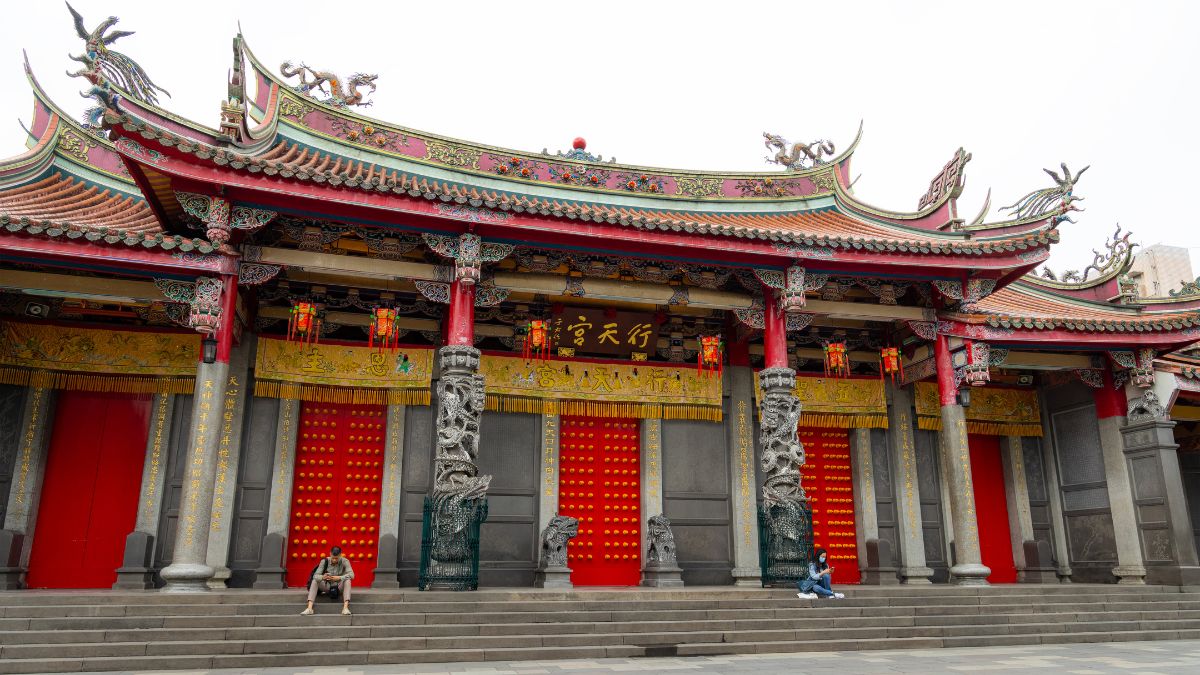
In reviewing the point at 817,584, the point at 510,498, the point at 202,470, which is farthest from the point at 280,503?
the point at 817,584

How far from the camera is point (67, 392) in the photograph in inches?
459

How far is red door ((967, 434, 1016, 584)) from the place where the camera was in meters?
14.8

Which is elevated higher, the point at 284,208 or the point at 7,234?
the point at 284,208

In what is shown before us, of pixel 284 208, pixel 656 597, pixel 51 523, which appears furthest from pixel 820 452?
pixel 51 523

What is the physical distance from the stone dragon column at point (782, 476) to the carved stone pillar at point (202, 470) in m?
7.44

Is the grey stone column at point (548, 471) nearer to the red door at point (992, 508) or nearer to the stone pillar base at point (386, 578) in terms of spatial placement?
the stone pillar base at point (386, 578)

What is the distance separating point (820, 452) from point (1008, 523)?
4032 mm

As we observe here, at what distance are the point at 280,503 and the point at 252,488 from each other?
48 centimetres

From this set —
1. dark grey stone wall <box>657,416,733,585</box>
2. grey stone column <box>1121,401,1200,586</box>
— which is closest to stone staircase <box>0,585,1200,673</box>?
grey stone column <box>1121,401,1200,586</box>

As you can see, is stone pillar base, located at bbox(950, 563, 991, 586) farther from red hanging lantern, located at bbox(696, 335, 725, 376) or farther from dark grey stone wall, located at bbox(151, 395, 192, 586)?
dark grey stone wall, located at bbox(151, 395, 192, 586)

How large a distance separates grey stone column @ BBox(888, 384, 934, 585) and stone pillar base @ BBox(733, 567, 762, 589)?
2822 mm

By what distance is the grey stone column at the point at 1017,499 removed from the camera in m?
14.8

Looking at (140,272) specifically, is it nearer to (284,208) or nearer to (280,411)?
(284,208)

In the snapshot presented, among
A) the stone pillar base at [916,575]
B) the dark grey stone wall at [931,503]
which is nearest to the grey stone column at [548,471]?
the stone pillar base at [916,575]
